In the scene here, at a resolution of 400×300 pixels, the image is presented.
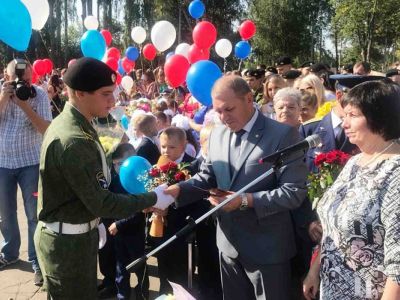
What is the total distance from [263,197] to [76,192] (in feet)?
3.32

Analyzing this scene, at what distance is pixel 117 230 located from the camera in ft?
11.5

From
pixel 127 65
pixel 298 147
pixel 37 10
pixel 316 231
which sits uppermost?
pixel 37 10

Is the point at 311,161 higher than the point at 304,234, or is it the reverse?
the point at 311,161

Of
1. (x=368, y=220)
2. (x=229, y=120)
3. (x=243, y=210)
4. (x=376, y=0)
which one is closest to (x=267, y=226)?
(x=243, y=210)

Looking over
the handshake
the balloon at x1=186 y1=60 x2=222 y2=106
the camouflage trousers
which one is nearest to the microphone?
the handshake

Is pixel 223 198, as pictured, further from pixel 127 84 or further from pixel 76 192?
pixel 127 84

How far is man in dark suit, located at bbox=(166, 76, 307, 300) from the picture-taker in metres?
2.37

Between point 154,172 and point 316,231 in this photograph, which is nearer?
point 316,231

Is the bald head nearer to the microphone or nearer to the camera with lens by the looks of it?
the microphone

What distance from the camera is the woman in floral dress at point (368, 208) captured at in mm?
1655

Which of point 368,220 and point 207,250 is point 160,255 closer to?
point 207,250

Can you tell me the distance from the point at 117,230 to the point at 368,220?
2.27 meters

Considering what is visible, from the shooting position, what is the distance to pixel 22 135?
4191mm

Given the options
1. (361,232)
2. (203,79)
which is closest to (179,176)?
(361,232)
